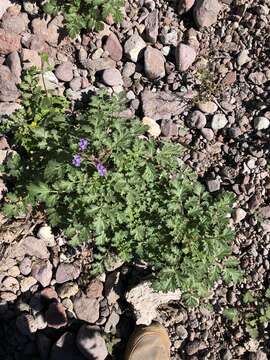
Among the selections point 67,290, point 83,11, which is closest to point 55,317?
point 67,290

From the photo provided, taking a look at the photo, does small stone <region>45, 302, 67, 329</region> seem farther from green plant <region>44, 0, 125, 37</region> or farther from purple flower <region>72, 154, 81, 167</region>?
green plant <region>44, 0, 125, 37</region>

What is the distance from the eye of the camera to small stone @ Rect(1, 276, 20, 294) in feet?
16.6

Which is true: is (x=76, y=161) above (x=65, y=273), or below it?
above

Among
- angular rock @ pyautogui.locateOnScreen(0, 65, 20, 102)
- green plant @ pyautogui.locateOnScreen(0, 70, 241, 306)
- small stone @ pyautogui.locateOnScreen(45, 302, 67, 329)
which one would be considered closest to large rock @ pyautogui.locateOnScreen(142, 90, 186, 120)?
green plant @ pyautogui.locateOnScreen(0, 70, 241, 306)

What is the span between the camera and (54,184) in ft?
15.1

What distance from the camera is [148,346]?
486 cm

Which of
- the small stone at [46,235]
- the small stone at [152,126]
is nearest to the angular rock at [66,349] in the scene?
the small stone at [46,235]

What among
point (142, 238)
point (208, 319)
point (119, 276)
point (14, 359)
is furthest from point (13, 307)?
point (208, 319)

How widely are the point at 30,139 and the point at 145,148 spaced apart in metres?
1.03

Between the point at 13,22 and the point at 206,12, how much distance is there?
1.81 meters

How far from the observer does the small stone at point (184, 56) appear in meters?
5.59

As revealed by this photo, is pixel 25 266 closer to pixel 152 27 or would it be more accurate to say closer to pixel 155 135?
pixel 155 135

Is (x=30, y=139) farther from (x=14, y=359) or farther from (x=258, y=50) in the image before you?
(x=258, y=50)

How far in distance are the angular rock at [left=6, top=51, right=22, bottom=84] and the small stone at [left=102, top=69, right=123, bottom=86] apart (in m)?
0.76
